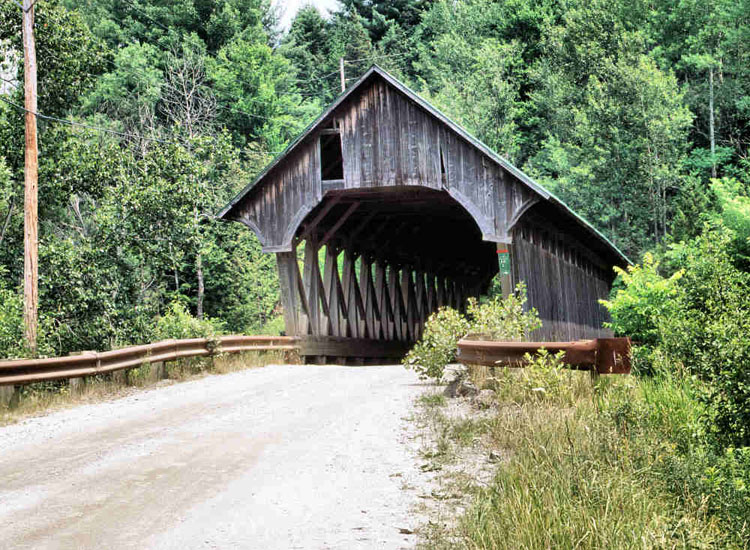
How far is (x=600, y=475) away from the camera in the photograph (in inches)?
223

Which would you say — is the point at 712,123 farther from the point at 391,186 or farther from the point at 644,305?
the point at 644,305

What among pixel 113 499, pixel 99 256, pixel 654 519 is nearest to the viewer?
pixel 654 519

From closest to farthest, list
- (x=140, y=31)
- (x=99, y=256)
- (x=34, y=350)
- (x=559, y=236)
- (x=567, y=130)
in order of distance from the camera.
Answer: (x=34, y=350) → (x=99, y=256) → (x=559, y=236) → (x=567, y=130) → (x=140, y=31)

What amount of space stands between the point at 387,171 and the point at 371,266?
672 cm

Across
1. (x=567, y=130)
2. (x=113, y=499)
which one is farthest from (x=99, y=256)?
(x=567, y=130)

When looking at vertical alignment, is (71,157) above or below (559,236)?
above

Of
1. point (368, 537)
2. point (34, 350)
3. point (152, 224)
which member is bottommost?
point (368, 537)

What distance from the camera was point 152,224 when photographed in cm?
2067

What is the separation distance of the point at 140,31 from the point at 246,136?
8584 millimetres

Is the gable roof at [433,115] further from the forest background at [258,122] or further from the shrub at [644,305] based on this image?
the shrub at [644,305]

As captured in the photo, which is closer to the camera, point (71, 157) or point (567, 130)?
point (71, 157)

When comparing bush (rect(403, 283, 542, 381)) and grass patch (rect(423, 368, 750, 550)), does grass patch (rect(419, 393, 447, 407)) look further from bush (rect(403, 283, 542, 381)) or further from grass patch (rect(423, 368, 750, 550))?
bush (rect(403, 283, 542, 381))

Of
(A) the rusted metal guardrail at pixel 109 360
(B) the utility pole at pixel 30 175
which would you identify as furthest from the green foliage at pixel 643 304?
(B) the utility pole at pixel 30 175

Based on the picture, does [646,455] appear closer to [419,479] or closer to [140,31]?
[419,479]
